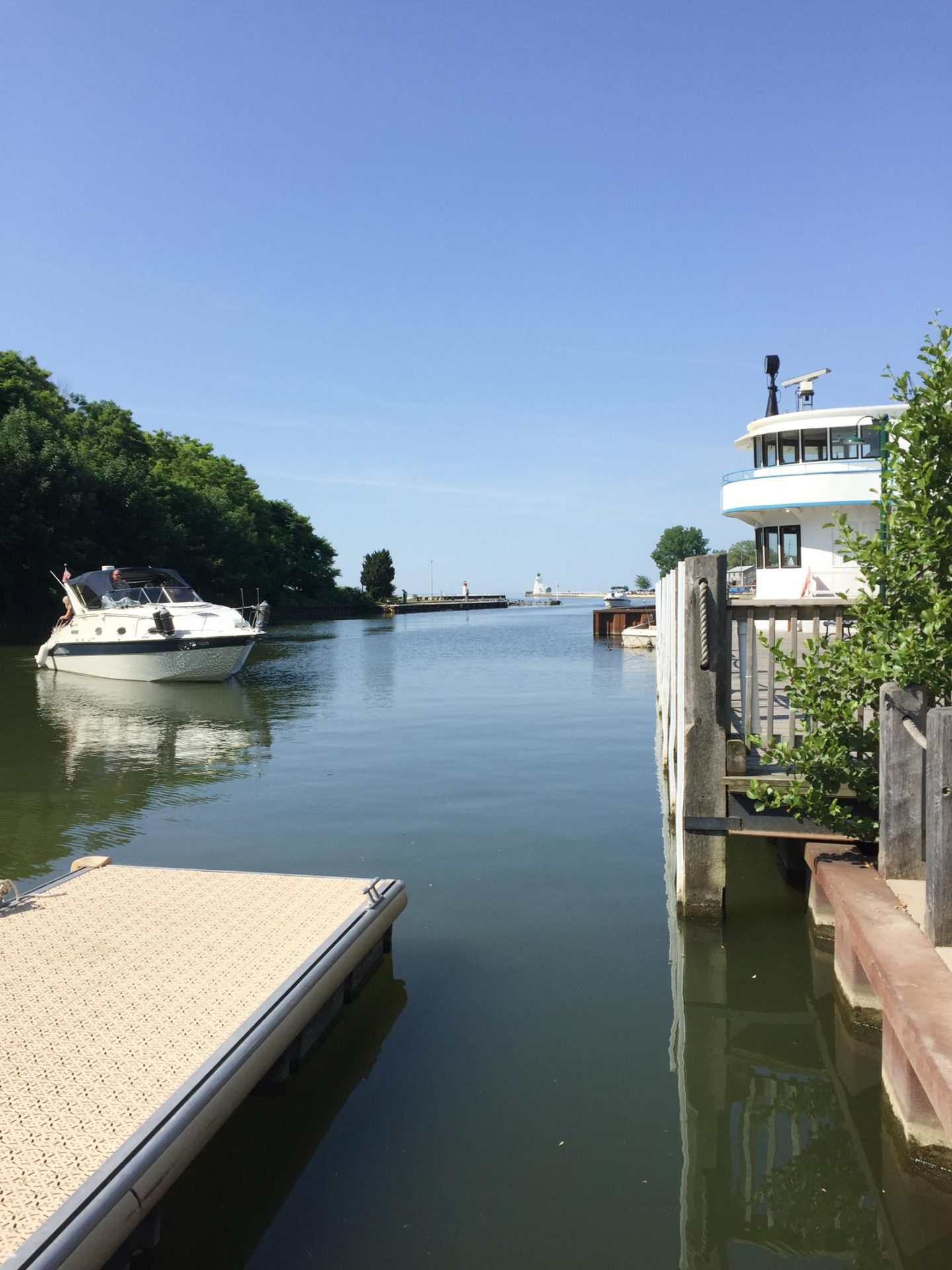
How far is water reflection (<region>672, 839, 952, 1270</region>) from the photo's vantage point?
11.5 feet

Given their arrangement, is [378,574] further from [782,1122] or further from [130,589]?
[782,1122]

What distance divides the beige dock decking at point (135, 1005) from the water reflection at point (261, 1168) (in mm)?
441

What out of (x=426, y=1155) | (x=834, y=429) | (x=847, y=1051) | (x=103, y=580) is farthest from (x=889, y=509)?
(x=103, y=580)

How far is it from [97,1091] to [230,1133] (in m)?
0.92

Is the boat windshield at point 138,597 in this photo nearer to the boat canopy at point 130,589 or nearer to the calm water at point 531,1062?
the boat canopy at point 130,589

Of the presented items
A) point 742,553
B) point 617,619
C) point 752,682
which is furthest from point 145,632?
point 742,553

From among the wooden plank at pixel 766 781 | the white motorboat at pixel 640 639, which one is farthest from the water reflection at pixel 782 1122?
the white motorboat at pixel 640 639

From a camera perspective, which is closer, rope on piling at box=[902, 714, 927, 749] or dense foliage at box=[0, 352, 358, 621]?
rope on piling at box=[902, 714, 927, 749]

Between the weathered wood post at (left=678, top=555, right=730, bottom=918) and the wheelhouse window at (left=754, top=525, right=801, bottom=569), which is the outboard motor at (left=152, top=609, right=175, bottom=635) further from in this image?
the weathered wood post at (left=678, top=555, right=730, bottom=918)

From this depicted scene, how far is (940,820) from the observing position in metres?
3.96

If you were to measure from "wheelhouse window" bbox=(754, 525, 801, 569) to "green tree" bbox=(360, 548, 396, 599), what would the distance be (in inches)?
4064

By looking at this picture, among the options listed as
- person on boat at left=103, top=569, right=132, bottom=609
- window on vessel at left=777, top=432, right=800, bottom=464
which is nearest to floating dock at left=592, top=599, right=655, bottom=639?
window on vessel at left=777, top=432, right=800, bottom=464

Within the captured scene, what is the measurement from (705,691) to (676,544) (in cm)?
16512

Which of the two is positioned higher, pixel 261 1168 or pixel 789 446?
pixel 789 446
